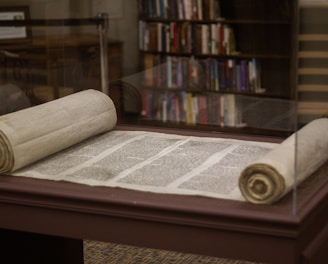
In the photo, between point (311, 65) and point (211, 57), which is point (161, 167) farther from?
point (211, 57)

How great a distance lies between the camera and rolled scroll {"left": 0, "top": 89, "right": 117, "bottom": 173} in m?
1.84

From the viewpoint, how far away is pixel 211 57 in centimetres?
457

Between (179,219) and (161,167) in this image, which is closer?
(179,219)

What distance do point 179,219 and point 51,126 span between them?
559 mm

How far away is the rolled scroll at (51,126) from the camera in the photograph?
1.84m

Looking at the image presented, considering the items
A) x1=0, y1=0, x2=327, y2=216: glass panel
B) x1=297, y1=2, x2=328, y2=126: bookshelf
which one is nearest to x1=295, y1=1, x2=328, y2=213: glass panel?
x1=297, y1=2, x2=328, y2=126: bookshelf

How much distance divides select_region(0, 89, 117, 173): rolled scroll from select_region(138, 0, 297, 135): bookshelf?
1.69 metres

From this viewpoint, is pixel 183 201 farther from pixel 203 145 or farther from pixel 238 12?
pixel 238 12

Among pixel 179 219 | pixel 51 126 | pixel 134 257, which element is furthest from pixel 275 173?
pixel 134 257

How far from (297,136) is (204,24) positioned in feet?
9.83

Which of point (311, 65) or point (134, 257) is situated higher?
point (311, 65)

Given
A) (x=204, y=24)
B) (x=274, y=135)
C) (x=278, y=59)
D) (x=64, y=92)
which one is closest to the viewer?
(x=274, y=135)

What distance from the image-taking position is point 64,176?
6.03 ft

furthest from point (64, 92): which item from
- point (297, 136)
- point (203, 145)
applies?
point (297, 136)
